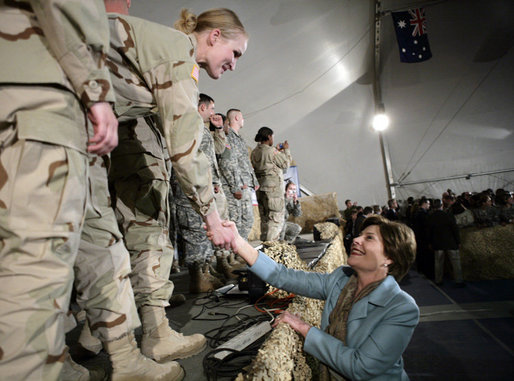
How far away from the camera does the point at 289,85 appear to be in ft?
23.4

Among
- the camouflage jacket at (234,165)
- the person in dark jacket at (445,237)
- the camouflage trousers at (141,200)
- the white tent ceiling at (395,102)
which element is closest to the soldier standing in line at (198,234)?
the camouflage jacket at (234,165)

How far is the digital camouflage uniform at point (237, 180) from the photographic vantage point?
3.37 m

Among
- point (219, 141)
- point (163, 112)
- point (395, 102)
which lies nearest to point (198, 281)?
point (219, 141)

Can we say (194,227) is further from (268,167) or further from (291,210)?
(291,210)

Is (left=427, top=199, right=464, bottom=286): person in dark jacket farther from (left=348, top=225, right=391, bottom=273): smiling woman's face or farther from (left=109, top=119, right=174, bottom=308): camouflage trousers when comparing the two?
(left=109, top=119, right=174, bottom=308): camouflage trousers

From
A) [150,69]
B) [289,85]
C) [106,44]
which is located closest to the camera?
[106,44]

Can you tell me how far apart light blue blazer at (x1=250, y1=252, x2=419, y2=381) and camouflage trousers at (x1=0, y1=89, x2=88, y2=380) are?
82 cm

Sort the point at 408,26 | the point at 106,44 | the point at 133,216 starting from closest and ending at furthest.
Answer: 1. the point at 106,44
2. the point at 133,216
3. the point at 408,26

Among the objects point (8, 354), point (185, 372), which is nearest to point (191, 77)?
point (8, 354)

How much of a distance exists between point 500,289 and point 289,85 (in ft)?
19.5

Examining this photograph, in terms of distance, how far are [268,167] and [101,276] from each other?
11.6ft

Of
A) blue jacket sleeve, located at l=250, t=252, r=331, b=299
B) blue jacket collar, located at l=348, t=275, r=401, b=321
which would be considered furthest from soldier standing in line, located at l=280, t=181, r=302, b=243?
blue jacket collar, located at l=348, t=275, r=401, b=321

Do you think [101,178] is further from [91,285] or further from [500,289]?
[500,289]

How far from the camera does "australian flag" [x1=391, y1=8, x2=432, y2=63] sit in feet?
28.9
